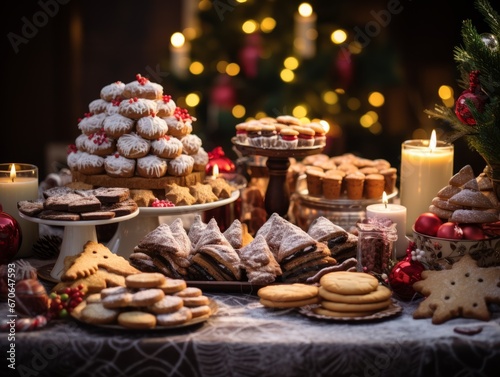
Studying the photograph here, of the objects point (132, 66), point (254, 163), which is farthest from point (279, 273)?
point (132, 66)

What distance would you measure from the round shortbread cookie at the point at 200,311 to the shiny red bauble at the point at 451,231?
69 centimetres

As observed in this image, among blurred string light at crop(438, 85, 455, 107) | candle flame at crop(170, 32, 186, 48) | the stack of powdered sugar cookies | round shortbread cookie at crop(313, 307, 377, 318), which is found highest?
candle flame at crop(170, 32, 186, 48)

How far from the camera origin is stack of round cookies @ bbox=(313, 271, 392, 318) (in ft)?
6.18

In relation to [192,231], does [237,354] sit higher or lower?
lower

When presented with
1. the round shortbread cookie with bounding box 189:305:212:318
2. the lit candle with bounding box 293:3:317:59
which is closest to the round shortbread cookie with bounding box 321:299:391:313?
the round shortbread cookie with bounding box 189:305:212:318

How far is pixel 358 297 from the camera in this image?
6.19 ft

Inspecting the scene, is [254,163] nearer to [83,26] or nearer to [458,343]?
[458,343]

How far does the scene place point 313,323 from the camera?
1885mm

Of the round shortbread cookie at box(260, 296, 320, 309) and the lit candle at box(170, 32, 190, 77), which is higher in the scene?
the lit candle at box(170, 32, 190, 77)

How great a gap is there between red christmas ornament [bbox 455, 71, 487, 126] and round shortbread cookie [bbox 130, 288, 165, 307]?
1.07 metres

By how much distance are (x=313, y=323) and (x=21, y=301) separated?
694 mm

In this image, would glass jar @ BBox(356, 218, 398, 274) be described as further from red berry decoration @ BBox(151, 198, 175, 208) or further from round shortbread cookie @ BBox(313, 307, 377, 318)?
red berry decoration @ BBox(151, 198, 175, 208)

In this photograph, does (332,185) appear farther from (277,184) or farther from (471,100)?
(471,100)

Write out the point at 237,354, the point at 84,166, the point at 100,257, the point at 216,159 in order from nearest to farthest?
1. the point at 237,354
2. the point at 100,257
3. the point at 84,166
4. the point at 216,159
